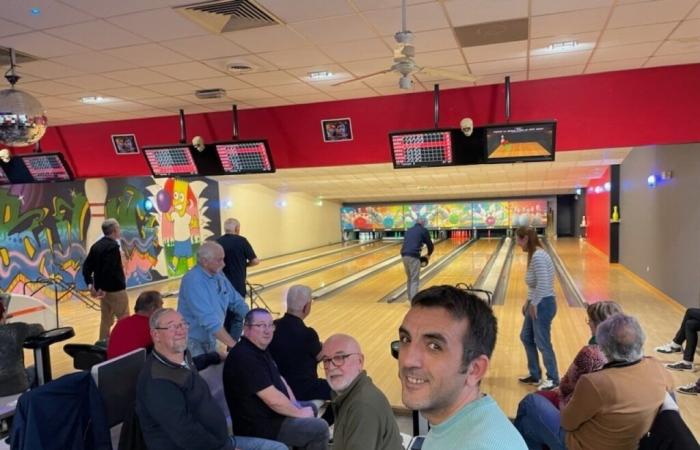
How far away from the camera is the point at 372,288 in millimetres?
8852

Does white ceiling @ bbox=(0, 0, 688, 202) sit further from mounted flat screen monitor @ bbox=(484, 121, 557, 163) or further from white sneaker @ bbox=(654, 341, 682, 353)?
white sneaker @ bbox=(654, 341, 682, 353)

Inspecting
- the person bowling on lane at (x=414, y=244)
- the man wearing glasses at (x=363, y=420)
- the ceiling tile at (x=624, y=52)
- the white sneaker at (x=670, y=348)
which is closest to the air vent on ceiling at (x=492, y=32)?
the ceiling tile at (x=624, y=52)

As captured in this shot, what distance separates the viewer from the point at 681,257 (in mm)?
6324

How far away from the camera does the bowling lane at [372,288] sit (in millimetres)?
7867

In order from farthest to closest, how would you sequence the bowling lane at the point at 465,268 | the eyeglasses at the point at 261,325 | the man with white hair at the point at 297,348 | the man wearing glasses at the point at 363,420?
the bowling lane at the point at 465,268 < the man with white hair at the point at 297,348 < the eyeglasses at the point at 261,325 < the man wearing glasses at the point at 363,420

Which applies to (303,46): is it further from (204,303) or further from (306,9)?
(204,303)

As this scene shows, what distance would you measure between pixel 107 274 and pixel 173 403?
3282mm

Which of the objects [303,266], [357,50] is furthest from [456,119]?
[303,266]

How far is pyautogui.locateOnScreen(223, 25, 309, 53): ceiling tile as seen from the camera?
288cm

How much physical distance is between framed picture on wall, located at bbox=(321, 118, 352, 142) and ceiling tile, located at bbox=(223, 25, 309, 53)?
1.68 metres

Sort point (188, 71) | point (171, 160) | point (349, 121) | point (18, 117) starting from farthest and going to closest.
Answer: point (171, 160) → point (349, 121) → point (188, 71) → point (18, 117)

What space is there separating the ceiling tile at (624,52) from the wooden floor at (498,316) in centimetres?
242

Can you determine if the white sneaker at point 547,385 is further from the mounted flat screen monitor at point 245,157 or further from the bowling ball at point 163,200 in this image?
the bowling ball at point 163,200

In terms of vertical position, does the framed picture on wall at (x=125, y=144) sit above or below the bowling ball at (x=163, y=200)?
above
